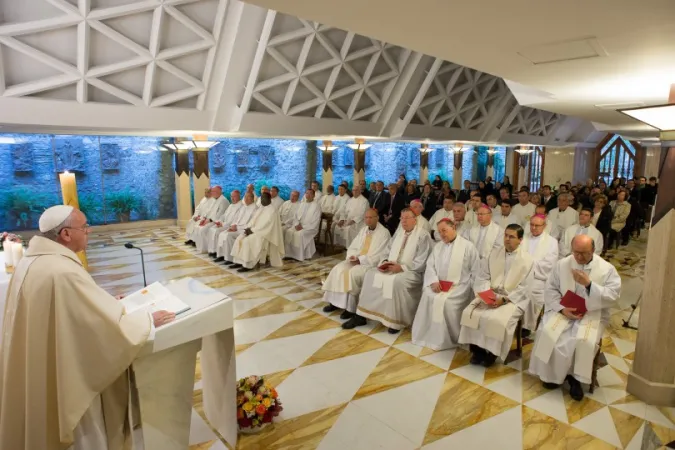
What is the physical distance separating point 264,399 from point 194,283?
1147 millimetres

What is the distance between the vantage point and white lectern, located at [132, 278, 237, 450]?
9.43 ft

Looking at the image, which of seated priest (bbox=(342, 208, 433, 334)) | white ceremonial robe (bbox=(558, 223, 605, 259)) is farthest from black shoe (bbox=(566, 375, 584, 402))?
white ceremonial robe (bbox=(558, 223, 605, 259))

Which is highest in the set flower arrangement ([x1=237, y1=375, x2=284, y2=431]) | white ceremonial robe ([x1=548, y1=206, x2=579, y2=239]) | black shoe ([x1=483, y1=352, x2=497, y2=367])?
white ceremonial robe ([x1=548, y1=206, x2=579, y2=239])

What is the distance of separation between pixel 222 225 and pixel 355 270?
5.08 metres

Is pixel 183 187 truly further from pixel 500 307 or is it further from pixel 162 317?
pixel 162 317

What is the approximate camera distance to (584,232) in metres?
7.59

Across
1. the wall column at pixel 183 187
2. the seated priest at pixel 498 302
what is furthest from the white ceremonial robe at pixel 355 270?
the wall column at pixel 183 187

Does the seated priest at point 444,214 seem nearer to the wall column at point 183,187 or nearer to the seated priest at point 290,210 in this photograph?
the seated priest at point 290,210

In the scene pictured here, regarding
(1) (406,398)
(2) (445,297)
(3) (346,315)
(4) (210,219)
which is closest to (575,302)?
(2) (445,297)

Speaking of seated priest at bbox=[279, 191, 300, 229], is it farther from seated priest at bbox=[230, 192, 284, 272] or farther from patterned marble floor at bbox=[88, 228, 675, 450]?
patterned marble floor at bbox=[88, 228, 675, 450]

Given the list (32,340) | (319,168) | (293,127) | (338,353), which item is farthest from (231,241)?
(319,168)

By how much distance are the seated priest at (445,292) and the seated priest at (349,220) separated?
194 inches

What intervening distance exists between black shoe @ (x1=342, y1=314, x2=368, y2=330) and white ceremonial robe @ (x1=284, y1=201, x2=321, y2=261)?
A: 402 cm

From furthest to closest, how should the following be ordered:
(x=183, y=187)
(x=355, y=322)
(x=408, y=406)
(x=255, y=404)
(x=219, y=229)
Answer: (x=183, y=187) < (x=219, y=229) < (x=355, y=322) < (x=408, y=406) < (x=255, y=404)
